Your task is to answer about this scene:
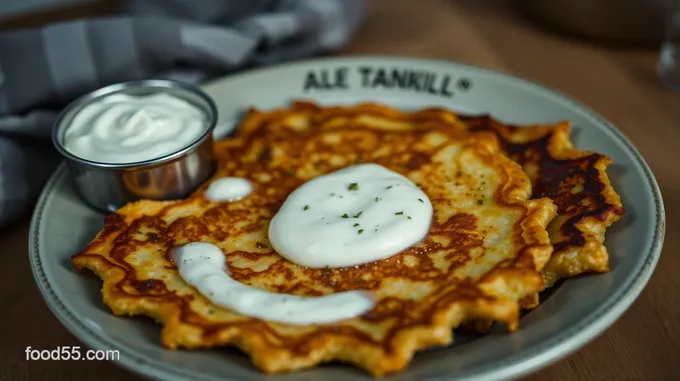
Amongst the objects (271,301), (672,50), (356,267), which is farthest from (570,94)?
(271,301)

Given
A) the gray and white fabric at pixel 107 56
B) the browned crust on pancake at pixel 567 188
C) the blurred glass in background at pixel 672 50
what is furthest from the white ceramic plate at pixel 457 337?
the blurred glass in background at pixel 672 50

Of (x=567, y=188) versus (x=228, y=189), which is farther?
(x=228, y=189)

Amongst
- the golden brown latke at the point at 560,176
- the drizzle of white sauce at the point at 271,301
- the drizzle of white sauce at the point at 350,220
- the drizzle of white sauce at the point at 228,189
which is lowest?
the drizzle of white sauce at the point at 228,189

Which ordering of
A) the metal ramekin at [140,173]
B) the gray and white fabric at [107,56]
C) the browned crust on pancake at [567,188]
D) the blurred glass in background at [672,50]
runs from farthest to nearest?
the blurred glass in background at [672,50], the gray and white fabric at [107,56], the metal ramekin at [140,173], the browned crust on pancake at [567,188]

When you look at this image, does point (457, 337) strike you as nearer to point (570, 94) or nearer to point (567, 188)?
point (567, 188)

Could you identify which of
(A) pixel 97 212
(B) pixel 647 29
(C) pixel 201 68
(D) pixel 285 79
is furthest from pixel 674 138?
(A) pixel 97 212

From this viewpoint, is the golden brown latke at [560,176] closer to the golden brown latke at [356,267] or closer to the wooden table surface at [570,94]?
the golden brown latke at [356,267]

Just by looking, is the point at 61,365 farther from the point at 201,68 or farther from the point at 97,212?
the point at 201,68
